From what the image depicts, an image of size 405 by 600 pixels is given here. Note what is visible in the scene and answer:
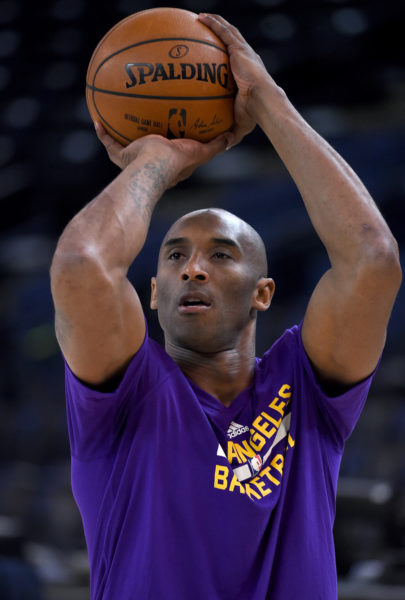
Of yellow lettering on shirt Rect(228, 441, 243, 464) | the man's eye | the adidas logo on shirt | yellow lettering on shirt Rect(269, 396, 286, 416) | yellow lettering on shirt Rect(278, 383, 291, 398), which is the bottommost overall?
yellow lettering on shirt Rect(228, 441, 243, 464)

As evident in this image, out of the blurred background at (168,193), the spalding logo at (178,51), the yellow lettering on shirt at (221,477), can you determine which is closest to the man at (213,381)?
the yellow lettering on shirt at (221,477)

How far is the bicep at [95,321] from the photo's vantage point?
6.05 feet

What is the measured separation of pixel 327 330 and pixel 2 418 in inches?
278

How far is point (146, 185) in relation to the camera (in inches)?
82.6

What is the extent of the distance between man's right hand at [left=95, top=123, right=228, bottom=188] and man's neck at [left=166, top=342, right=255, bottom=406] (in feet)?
1.61

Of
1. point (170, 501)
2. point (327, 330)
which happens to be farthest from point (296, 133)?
point (170, 501)

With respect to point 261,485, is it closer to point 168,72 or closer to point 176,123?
point 176,123

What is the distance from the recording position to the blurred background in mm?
7746

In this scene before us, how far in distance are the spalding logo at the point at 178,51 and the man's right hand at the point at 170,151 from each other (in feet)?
0.80

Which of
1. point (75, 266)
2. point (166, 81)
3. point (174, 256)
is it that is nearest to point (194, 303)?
point (174, 256)

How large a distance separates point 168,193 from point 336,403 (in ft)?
29.3

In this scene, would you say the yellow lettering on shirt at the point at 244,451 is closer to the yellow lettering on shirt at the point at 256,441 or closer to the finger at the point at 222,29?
the yellow lettering on shirt at the point at 256,441

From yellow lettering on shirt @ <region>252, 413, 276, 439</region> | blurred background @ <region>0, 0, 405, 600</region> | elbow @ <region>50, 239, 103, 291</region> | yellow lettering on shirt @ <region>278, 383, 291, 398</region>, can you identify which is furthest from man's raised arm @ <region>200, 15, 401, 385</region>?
blurred background @ <region>0, 0, 405, 600</region>

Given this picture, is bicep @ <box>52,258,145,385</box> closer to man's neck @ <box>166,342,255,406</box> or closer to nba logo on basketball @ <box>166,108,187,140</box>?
man's neck @ <box>166,342,255,406</box>
